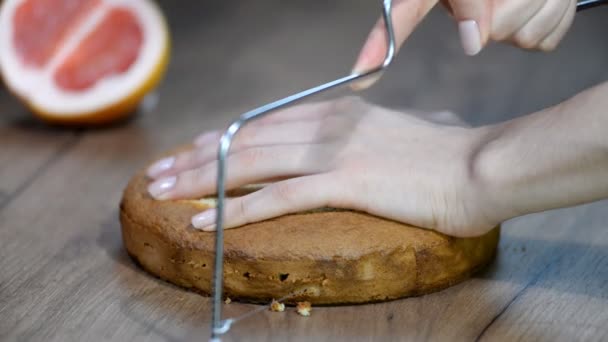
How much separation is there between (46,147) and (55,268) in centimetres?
64

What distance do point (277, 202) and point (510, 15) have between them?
1.44 ft

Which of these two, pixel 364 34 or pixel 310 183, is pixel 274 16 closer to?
pixel 364 34

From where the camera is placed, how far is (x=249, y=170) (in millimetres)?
1403

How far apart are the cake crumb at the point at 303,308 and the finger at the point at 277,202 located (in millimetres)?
142

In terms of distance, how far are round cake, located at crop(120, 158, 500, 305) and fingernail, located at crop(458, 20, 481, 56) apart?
27cm

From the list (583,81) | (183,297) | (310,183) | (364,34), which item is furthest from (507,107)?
(183,297)

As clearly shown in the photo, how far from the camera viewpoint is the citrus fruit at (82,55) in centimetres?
210

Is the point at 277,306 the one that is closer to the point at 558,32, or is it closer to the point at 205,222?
the point at 205,222

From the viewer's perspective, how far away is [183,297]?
1328mm

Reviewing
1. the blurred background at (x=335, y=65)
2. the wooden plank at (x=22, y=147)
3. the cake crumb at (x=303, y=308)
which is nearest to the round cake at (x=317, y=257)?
the cake crumb at (x=303, y=308)

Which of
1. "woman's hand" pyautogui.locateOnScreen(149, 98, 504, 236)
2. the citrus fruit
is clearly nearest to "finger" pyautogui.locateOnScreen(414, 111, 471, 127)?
"woman's hand" pyautogui.locateOnScreen(149, 98, 504, 236)

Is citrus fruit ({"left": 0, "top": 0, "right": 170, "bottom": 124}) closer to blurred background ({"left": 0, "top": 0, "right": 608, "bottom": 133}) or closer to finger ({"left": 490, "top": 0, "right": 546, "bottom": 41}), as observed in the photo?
blurred background ({"left": 0, "top": 0, "right": 608, "bottom": 133})

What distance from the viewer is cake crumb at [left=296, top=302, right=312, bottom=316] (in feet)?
4.14

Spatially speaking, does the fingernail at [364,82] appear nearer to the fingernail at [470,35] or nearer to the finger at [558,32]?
the fingernail at [470,35]
